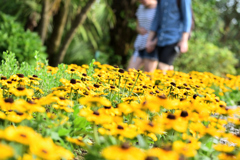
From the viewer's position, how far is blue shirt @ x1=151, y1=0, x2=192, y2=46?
3.47 meters

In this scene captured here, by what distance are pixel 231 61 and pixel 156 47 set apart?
5862mm

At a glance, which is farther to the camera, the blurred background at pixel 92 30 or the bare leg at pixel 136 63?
the blurred background at pixel 92 30

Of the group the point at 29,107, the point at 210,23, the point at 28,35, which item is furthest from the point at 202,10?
the point at 29,107

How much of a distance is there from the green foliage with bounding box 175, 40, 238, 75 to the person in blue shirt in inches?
150

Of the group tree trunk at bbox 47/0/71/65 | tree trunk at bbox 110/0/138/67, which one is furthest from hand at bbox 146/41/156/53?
tree trunk at bbox 110/0/138/67

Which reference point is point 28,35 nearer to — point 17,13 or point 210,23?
point 17,13

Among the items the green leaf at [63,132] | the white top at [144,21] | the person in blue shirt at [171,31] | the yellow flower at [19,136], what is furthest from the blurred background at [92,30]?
the yellow flower at [19,136]

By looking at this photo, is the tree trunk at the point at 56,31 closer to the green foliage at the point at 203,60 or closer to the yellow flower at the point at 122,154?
the green foliage at the point at 203,60

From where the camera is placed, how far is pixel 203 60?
7.95 meters

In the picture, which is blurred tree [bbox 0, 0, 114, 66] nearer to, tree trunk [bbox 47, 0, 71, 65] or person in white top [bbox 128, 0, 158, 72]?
tree trunk [bbox 47, 0, 71, 65]

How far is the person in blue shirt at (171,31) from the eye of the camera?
3467 mm

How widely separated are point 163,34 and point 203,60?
4789mm

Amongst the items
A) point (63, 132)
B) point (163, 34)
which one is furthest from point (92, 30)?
point (63, 132)

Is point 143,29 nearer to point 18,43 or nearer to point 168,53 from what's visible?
point 168,53
